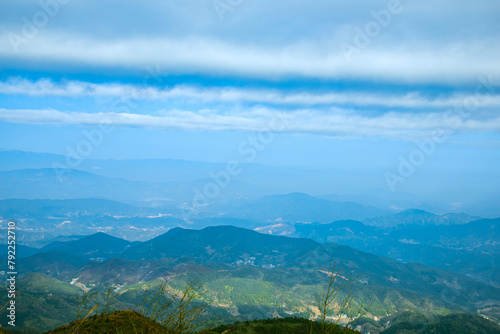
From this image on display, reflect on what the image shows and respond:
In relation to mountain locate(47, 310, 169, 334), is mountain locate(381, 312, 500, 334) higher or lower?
lower

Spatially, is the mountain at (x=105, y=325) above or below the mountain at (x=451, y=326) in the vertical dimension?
above

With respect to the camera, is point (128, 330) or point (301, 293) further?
point (301, 293)

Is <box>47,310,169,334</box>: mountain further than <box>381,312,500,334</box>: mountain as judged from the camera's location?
No

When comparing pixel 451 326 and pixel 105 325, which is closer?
pixel 105 325

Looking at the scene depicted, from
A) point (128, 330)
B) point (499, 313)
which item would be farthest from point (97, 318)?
point (499, 313)

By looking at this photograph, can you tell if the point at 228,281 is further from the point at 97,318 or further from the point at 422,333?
the point at 97,318

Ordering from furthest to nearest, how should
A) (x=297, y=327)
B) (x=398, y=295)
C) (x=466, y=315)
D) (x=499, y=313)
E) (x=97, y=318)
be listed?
(x=398, y=295), (x=499, y=313), (x=466, y=315), (x=297, y=327), (x=97, y=318)

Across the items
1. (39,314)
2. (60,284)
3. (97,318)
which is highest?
(97,318)

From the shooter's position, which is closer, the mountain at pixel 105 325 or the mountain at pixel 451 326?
the mountain at pixel 105 325

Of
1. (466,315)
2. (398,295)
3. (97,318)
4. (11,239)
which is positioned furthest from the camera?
(398,295)

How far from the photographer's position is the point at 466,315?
12575 centimetres

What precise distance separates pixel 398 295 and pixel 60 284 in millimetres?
191838

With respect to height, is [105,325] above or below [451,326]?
above

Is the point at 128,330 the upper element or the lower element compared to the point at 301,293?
upper
